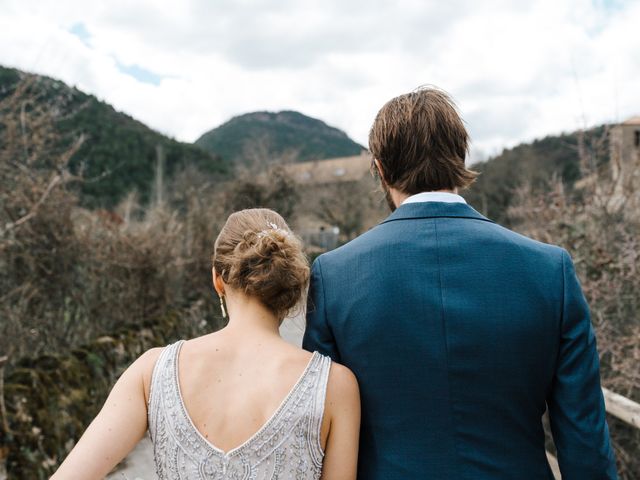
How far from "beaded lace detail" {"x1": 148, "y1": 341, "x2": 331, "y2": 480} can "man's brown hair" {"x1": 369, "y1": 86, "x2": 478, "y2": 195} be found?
0.60 metres

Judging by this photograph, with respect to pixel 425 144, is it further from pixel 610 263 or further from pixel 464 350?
pixel 610 263

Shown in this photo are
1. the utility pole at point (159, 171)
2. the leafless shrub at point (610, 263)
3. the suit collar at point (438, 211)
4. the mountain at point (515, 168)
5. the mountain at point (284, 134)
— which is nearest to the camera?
the suit collar at point (438, 211)

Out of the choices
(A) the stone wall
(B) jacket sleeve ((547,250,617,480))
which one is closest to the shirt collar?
(B) jacket sleeve ((547,250,617,480))

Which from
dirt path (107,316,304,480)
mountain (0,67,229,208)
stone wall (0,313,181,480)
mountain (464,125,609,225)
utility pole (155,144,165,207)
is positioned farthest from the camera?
utility pole (155,144,165,207)

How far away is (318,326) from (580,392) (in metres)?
0.72

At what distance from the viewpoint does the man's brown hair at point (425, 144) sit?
1.73m

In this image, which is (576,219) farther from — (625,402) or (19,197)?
(19,197)

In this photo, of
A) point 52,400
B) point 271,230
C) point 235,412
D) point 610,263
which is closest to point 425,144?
point 271,230

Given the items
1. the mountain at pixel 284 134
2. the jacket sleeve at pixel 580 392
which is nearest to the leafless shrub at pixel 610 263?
the jacket sleeve at pixel 580 392

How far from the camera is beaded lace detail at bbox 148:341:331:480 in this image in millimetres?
1573

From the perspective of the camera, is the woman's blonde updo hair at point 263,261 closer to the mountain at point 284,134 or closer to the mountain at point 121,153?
the mountain at point 121,153

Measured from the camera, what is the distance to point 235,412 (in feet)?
5.16

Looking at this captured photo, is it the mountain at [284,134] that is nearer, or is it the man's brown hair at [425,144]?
the man's brown hair at [425,144]

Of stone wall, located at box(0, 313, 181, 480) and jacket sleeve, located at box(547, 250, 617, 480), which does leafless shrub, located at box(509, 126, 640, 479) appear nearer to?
jacket sleeve, located at box(547, 250, 617, 480)
